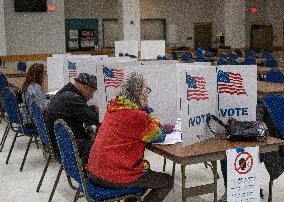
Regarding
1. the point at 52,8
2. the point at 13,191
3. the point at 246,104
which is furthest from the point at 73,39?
the point at 246,104

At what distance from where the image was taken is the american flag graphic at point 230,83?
3676mm

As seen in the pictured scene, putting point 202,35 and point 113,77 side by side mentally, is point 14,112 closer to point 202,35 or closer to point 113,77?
point 113,77

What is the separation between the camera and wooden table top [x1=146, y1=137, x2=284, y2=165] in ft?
10.4

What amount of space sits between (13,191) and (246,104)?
237 cm

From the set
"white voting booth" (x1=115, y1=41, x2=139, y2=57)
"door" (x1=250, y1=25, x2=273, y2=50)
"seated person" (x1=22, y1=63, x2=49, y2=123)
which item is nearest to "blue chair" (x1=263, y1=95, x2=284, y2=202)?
"seated person" (x1=22, y1=63, x2=49, y2=123)

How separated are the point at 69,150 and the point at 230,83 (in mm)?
1208

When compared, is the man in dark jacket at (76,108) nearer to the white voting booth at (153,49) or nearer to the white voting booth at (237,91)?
the white voting booth at (237,91)

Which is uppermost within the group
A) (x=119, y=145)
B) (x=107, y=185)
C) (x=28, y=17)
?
(x=28, y=17)

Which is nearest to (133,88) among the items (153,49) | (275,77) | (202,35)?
(275,77)

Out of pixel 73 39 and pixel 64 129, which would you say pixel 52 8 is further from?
pixel 64 129

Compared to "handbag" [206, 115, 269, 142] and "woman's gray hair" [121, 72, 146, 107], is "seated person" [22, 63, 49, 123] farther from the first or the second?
"handbag" [206, 115, 269, 142]

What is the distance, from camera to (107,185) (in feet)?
10.8

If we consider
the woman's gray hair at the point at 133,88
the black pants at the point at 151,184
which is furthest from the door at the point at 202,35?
the black pants at the point at 151,184

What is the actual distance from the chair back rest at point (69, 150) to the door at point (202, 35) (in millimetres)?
17041
